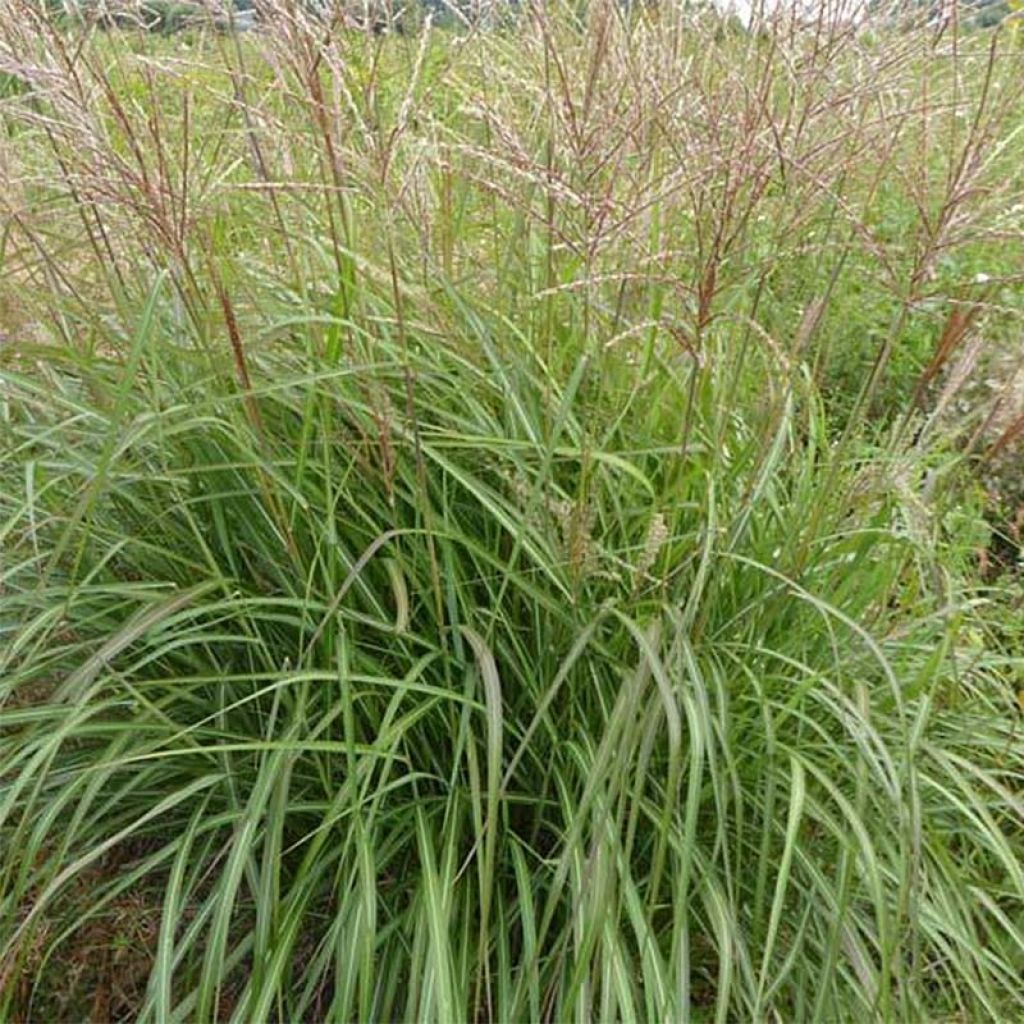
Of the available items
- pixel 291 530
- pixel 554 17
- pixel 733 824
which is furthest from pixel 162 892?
pixel 554 17

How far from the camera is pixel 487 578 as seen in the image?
2.05m

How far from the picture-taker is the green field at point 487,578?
5.90ft

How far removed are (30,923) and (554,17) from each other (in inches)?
71.8

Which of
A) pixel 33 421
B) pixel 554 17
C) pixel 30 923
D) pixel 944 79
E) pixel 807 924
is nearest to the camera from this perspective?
pixel 30 923

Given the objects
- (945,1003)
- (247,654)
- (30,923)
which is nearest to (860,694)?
(945,1003)

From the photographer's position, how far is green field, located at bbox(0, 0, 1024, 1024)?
180 cm

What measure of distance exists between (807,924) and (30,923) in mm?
1091

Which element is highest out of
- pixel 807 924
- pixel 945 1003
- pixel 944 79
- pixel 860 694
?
pixel 944 79

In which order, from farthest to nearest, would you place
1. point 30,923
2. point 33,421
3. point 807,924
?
point 33,421 → point 807,924 → point 30,923

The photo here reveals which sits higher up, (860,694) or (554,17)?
(554,17)

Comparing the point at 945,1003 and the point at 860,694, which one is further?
the point at 945,1003

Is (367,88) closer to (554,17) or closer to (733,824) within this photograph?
(554,17)

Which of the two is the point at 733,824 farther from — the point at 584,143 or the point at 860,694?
the point at 584,143

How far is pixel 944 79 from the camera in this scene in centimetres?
279
